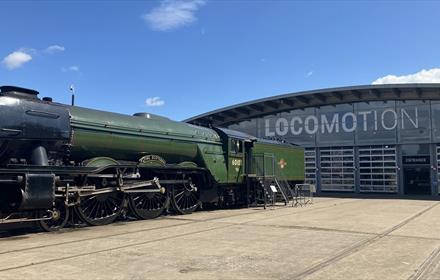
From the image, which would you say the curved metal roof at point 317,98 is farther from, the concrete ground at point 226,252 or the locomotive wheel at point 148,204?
the concrete ground at point 226,252

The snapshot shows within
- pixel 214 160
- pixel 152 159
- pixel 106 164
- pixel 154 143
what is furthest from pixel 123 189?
pixel 214 160

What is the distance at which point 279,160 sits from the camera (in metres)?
26.0

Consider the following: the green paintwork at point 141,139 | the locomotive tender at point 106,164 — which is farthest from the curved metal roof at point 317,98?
the green paintwork at point 141,139

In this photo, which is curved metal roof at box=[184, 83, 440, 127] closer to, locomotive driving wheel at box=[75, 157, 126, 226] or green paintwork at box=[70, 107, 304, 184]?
green paintwork at box=[70, 107, 304, 184]

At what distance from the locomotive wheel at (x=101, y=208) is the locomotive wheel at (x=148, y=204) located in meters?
0.58

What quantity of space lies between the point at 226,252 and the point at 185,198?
9.14 m

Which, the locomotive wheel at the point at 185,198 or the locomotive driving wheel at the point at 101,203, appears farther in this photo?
the locomotive wheel at the point at 185,198

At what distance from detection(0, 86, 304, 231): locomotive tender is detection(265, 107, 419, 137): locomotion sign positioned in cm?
1663

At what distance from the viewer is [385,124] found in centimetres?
3550

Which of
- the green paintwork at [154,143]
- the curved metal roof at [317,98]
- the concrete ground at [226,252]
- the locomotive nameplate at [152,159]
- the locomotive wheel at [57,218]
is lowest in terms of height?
the concrete ground at [226,252]

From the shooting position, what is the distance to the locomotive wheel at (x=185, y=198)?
17.5m

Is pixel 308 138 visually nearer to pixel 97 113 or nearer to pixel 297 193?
pixel 297 193

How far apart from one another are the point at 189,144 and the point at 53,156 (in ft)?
21.5

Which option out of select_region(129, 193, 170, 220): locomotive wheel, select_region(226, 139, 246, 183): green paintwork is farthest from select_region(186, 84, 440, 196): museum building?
select_region(129, 193, 170, 220): locomotive wheel
